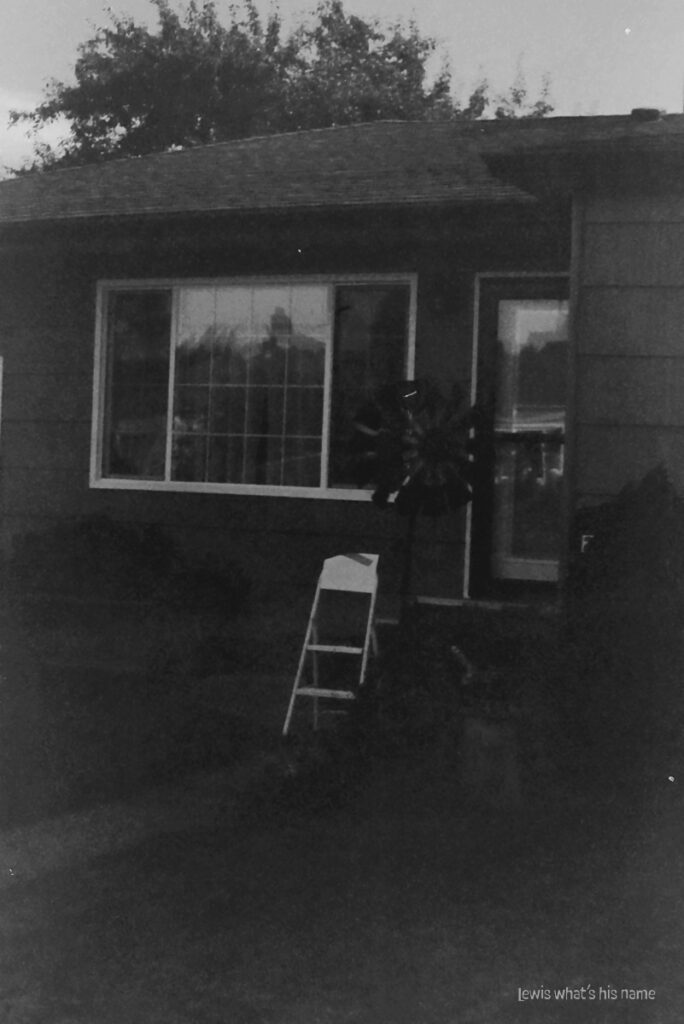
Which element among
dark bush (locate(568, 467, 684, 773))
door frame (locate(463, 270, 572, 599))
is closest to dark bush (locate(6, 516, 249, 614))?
door frame (locate(463, 270, 572, 599))

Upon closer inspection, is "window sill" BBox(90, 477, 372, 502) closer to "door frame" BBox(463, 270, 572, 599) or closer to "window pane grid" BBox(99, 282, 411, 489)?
"window pane grid" BBox(99, 282, 411, 489)

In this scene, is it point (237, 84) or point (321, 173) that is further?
point (237, 84)

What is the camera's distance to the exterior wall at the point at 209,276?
832 centimetres

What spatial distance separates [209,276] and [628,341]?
12.2 ft

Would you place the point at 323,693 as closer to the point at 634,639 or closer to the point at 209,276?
the point at 634,639

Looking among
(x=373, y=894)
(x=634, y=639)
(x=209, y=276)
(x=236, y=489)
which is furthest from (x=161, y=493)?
(x=373, y=894)

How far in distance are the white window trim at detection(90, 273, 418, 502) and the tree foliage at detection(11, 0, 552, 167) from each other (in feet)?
4.58

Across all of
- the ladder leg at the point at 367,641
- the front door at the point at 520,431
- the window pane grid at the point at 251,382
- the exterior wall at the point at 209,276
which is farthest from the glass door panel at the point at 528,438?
the ladder leg at the point at 367,641

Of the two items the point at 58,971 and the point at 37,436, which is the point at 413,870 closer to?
the point at 58,971

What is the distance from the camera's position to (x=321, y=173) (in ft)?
30.0

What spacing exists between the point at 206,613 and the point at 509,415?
2488 millimetres

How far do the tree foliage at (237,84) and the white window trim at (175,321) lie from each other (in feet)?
4.58

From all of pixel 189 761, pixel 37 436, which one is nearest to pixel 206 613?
pixel 37 436

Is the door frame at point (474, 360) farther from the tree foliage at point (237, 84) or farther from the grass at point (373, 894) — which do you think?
the grass at point (373, 894)
